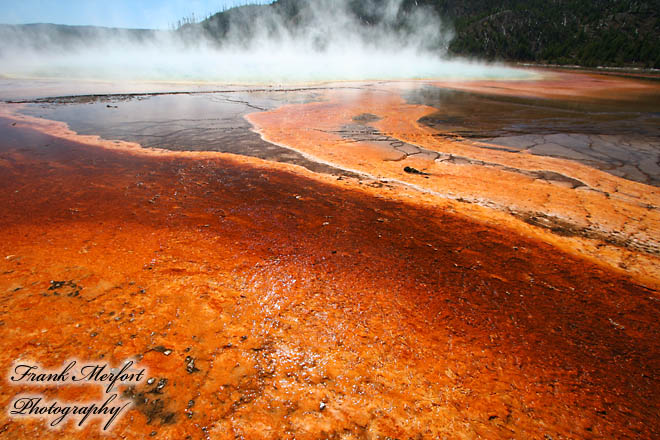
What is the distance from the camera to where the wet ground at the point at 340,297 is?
1.87 metres

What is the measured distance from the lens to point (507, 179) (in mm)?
5688

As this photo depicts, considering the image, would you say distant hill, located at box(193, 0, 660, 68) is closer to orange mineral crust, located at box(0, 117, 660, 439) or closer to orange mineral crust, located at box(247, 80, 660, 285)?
orange mineral crust, located at box(247, 80, 660, 285)

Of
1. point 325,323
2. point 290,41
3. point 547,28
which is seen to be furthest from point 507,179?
point 290,41

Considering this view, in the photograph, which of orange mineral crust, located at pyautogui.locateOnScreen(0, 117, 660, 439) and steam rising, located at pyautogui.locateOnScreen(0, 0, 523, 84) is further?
steam rising, located at pyautogui.locateOnScreen(0, 0, 523, 84)

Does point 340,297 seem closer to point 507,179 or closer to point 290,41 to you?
point 507,179

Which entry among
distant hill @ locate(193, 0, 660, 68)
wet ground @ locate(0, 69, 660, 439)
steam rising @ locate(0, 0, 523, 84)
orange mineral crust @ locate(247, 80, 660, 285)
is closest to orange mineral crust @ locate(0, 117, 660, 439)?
wet ground @ locate(0, 69, 660, 439)

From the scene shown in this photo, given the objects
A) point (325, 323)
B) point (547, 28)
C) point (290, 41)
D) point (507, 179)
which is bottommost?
point (325, 323)

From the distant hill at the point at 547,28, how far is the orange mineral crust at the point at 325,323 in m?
50.0

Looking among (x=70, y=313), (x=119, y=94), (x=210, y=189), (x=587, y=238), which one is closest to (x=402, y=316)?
(x=70, y=313)

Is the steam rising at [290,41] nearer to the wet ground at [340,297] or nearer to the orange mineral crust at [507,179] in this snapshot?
the orange mineral crust at [507,179]

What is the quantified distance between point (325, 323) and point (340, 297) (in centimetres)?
36

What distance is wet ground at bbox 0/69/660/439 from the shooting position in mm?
1872

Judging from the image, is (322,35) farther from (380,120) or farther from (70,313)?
(70,313)

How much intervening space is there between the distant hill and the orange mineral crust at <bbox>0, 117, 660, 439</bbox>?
5000cm
